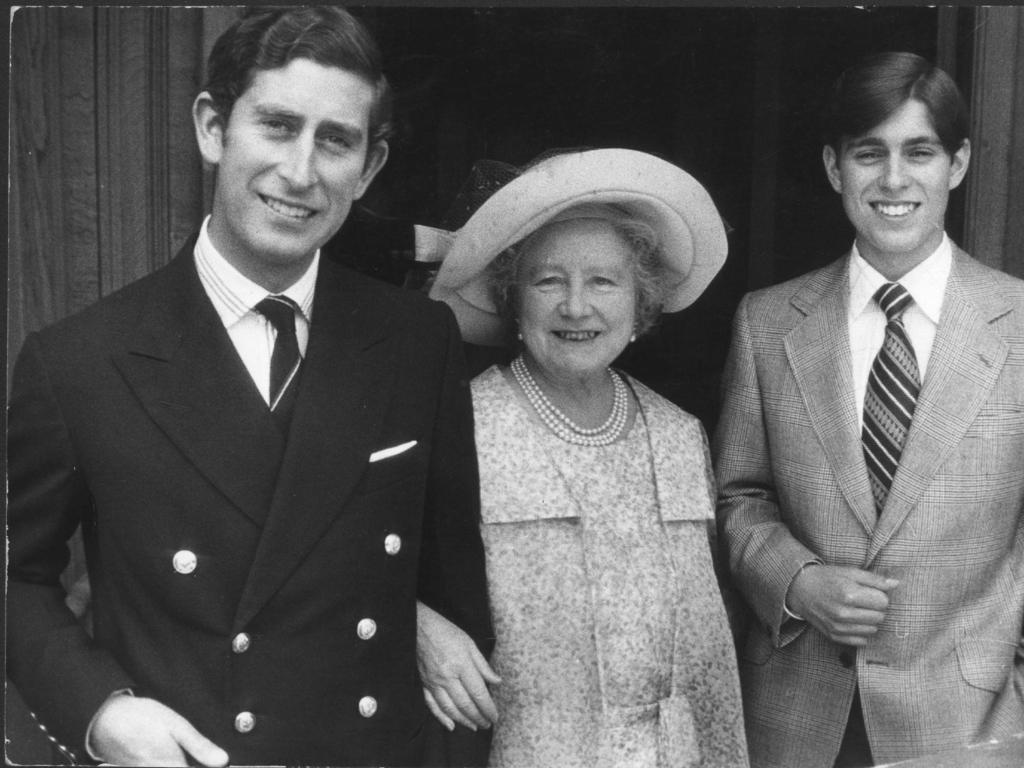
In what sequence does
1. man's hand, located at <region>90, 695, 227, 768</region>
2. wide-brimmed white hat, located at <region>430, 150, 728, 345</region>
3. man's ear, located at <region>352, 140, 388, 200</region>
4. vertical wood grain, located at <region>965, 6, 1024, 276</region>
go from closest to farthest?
man's hand, located at <region>90, 695, 227, 768</region> < man's ear, located at <region>352, 140, 388, 200</region> < wide-brimmed white hat, located at <region>430, 150, 728, 345</region> < vertical wood grain, located at <region>965, 6, 1024, 276</region>

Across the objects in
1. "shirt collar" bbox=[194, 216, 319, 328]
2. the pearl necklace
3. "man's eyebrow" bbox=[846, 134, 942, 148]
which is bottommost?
the pearl necklace

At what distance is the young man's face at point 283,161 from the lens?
247 cm

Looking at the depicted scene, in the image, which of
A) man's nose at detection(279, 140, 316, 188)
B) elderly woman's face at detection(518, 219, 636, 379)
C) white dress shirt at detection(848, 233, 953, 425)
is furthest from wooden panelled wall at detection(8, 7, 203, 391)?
white dress shirt at detection(848, 233, 953, 425)

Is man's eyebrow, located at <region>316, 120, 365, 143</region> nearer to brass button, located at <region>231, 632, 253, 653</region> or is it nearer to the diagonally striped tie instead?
brass button, located at <region>231, 632, 253, 653</region>

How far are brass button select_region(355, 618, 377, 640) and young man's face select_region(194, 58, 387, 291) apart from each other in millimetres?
694

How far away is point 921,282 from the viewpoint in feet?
9.31

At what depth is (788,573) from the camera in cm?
279

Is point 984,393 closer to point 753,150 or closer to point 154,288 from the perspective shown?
point 753,150

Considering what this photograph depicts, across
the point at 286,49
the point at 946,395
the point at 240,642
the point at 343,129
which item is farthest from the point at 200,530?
the point at 946,395

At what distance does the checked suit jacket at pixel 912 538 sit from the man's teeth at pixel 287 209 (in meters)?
1.14

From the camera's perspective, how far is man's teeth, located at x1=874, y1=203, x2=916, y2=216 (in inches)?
110

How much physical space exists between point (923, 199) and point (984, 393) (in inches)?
17.7

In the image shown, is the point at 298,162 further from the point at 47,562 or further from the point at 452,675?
the point at 452,675

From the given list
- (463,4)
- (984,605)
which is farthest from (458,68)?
(984,605)
